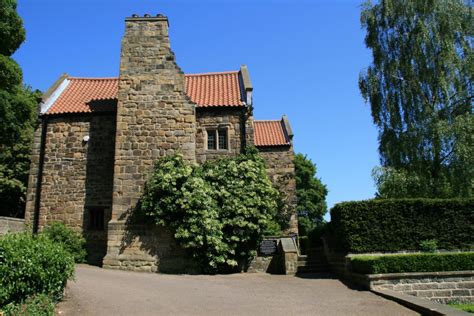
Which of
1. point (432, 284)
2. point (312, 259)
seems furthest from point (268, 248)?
point (432, 284)

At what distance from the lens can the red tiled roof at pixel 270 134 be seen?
26234 mm

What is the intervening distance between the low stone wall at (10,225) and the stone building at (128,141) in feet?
1.55

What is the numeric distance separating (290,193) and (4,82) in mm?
16224

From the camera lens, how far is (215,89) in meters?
21.6

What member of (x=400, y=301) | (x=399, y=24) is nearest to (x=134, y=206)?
(x=400, y=301)

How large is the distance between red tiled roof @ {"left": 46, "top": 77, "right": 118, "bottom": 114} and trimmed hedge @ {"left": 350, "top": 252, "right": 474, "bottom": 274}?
13.8 metres

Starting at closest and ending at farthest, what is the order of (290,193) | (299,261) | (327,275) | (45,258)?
1. (45,258)
2. (327,275)
3. (299,261)
4. (290,193)

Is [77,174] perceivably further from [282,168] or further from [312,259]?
[282,168]

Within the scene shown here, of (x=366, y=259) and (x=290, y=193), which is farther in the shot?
(x=290, y=193)

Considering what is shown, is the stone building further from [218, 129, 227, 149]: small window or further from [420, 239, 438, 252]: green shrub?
[420, 239, 438, 252]: green shrub

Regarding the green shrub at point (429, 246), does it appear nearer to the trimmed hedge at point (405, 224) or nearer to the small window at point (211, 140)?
the trimmed hedge at point (405, 224)

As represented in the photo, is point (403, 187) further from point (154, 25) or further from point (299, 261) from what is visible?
point (154, 25)

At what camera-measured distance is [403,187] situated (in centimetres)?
1886

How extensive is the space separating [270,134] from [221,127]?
27.4ft
